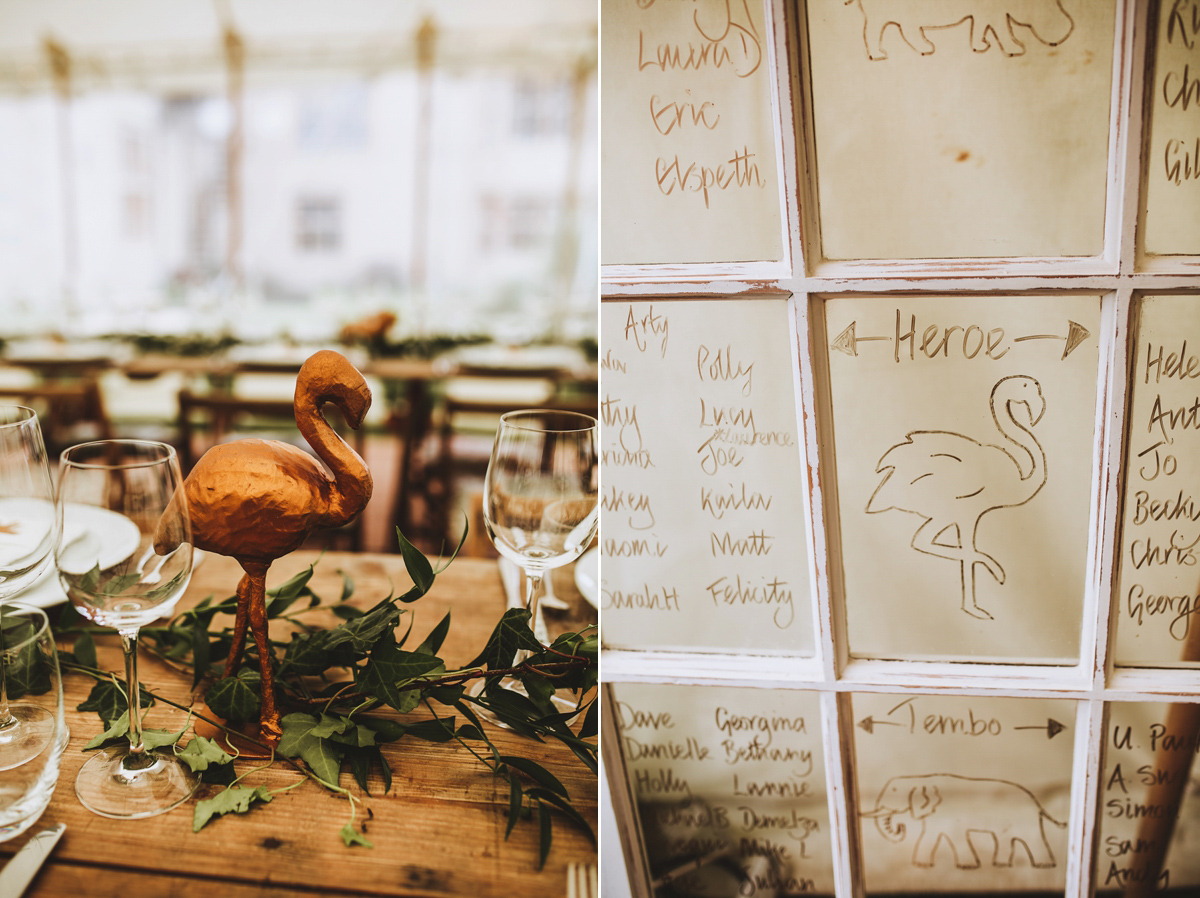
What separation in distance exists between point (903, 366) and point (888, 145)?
0.65 feet

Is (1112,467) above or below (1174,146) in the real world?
below

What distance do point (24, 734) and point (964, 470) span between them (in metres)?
0.82

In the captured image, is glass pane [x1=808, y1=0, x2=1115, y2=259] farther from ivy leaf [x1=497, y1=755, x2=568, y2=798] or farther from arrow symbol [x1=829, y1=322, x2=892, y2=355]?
ivy leaf [x1=497, y1=755, x2=568, y2=798]

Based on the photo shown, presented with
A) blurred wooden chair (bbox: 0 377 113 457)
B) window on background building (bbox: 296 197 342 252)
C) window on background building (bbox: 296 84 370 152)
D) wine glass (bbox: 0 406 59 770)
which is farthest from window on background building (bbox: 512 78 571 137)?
wine glass (bbox: 0 406 59 770)

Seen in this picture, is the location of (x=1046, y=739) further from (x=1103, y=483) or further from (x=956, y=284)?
(x=956, y=284)

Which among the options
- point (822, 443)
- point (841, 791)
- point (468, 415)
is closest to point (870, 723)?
point (841, 791)

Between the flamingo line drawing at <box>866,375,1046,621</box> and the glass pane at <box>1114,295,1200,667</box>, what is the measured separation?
8cm

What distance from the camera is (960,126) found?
0.67m

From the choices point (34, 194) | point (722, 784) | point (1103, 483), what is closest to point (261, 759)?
point (722, 784)

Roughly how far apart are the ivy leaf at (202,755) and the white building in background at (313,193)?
5490 mm

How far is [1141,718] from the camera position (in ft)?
2.51

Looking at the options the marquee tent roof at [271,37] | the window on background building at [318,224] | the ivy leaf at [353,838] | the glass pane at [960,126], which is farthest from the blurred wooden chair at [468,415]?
the marquee tent roof at [271,37]

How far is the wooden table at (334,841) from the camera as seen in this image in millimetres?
485

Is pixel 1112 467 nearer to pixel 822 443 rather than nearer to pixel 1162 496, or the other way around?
pixel 1162 496
